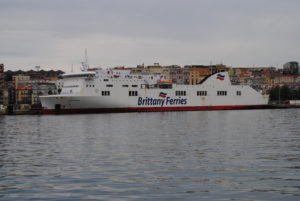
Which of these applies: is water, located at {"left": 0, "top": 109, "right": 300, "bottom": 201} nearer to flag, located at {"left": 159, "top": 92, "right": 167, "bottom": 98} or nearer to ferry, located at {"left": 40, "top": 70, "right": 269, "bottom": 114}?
ferry, located at {"left": 40, "top": 70, "right": 269, "bottom": 114}

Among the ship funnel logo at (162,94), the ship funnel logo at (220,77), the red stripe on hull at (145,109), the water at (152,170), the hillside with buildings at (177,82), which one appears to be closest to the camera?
the water at (152,170)

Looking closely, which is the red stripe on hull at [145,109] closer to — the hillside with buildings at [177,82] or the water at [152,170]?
the water at [152,170]

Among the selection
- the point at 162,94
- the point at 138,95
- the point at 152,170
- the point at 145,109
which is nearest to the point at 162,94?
the point at 162,94

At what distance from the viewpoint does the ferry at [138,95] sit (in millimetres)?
63094

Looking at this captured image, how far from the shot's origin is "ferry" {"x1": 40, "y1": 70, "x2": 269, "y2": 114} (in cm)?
6309

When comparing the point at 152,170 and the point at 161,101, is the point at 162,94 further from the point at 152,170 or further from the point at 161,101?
the point at 152,170

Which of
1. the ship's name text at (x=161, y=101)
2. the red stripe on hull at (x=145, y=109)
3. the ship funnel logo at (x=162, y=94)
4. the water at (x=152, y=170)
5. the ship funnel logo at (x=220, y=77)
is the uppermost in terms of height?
the ship funnel logo at (x=220, y=77)

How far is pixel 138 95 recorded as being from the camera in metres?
67.0

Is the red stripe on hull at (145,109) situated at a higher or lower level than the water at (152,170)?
higher

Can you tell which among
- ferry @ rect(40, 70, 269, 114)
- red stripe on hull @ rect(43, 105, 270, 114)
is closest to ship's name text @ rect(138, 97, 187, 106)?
ferry @ rect(40, 70, 269, 114)

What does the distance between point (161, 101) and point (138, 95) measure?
3753 millimetres

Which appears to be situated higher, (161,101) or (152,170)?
(161,101)

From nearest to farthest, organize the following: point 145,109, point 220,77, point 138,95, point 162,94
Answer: point 138,95 < point 145,109 < point 162,94 < point 220,77

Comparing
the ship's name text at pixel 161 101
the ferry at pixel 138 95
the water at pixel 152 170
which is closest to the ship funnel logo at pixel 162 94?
the ferry at pixel 138 95
